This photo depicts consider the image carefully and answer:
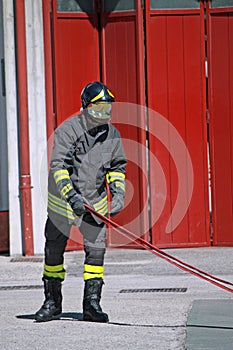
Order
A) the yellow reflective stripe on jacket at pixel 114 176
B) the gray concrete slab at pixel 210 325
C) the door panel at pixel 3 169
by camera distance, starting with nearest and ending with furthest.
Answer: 1. the gray concrete slab at pixel 210 325
2. the yellow reflective stripe on jacket at pixel 114 176
3. the door panel at pixel 3 169

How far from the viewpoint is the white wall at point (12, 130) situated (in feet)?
41.4

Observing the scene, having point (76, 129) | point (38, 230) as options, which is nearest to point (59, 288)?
point (76, 129)

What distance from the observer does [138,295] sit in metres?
9.57

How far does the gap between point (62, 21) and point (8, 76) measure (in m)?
0.91

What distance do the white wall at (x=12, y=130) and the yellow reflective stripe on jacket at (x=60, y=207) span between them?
4628mm

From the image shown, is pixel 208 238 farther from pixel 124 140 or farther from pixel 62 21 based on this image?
pixel 62 21

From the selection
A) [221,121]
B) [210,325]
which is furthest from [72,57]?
[210,325]

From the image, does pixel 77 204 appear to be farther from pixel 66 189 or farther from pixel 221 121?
pixel 221 121

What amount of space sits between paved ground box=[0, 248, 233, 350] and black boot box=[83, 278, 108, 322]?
0.08 meters

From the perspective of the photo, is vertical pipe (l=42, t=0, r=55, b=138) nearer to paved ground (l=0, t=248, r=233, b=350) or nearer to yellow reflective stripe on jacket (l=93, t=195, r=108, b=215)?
paved ground (l=0, t=248, r=233, b=350)

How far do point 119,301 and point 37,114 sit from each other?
4.10 metres

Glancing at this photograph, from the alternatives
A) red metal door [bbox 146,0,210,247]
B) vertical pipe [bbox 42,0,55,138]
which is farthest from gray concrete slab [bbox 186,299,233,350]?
vertical pipe [bbox 42,0,55,138]

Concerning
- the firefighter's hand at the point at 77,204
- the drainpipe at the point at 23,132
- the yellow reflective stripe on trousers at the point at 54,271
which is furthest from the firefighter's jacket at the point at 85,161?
the drainpipe at the point at 23,132

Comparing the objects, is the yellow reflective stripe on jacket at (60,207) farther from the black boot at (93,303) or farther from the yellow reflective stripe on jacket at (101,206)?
the black boot at (93,303)
